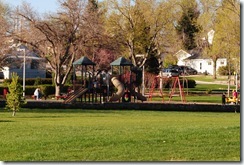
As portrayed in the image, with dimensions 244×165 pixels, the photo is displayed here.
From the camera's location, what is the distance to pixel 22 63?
66.9 metres

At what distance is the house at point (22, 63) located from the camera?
5989cm

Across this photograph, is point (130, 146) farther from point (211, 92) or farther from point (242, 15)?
point (211, 92)

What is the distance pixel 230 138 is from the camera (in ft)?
41.4

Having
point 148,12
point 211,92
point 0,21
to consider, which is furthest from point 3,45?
point 211,92

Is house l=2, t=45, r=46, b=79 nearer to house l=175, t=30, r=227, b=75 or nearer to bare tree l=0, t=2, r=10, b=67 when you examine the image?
bare tree l=0, t=2, r=10, b=67

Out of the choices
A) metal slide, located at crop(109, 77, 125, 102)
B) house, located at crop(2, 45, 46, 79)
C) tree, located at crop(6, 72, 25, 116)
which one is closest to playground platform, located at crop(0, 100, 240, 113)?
tree, located at crop(6, 72, 25, 116)

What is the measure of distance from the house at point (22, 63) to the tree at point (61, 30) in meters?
2.57

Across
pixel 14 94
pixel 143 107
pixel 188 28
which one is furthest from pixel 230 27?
pixel 188 28

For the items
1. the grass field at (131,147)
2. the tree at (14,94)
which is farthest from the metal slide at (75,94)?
the grass field at (131,147)

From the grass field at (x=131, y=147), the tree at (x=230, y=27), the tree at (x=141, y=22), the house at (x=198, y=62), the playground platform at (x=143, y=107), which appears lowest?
the grass field at (x=131, y=147)

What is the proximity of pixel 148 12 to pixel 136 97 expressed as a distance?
522 inches

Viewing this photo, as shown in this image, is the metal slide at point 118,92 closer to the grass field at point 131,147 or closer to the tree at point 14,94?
the tree at point 14,94

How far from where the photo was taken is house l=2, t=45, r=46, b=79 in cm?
5989

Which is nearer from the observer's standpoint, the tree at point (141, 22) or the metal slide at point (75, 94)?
the metal slide at point (75, 94)
